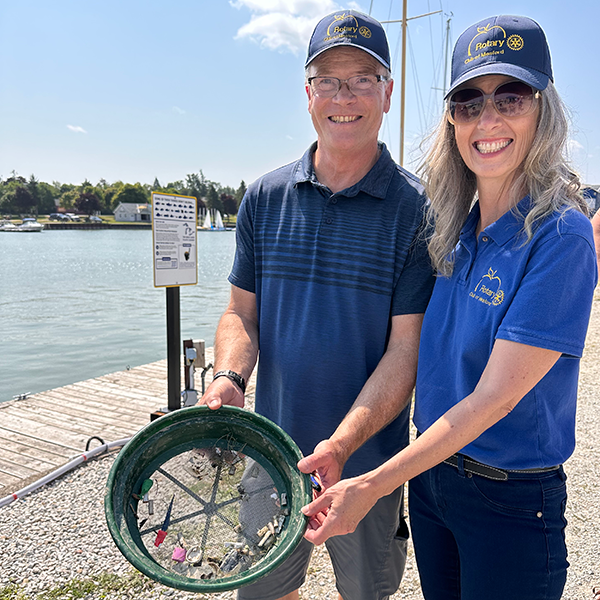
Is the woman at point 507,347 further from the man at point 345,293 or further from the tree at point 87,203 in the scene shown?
the tree at point 87,203

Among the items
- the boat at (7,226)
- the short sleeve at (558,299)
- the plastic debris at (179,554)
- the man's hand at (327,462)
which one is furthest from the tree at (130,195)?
the short sleeve at (558,299)

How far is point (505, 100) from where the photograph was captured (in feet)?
4.85

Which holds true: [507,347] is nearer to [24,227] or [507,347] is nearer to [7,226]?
[24,227]

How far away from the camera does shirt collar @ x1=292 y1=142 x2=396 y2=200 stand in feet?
6.53

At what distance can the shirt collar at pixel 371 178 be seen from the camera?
1.99m

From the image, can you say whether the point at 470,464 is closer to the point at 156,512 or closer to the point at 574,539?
the point at 156,512

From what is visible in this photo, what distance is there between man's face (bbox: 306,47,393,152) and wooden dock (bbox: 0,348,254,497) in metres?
3.84

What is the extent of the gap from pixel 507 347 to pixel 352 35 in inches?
52.7

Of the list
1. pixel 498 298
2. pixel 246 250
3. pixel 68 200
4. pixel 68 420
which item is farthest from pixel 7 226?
pixel 498 298

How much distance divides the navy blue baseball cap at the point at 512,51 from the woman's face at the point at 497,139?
42 millimetres

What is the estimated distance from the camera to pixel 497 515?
57.6 inches

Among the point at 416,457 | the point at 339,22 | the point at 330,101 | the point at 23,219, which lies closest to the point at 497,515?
the point at 416,457

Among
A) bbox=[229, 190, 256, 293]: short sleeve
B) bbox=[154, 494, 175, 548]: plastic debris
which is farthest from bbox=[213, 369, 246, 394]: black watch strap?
bbox=[154, 494, 175, 548]: plastic debris

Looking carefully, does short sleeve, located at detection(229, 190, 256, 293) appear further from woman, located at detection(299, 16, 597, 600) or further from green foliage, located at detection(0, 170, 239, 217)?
green foliage, located at detection(0, 170, 239, 217)
